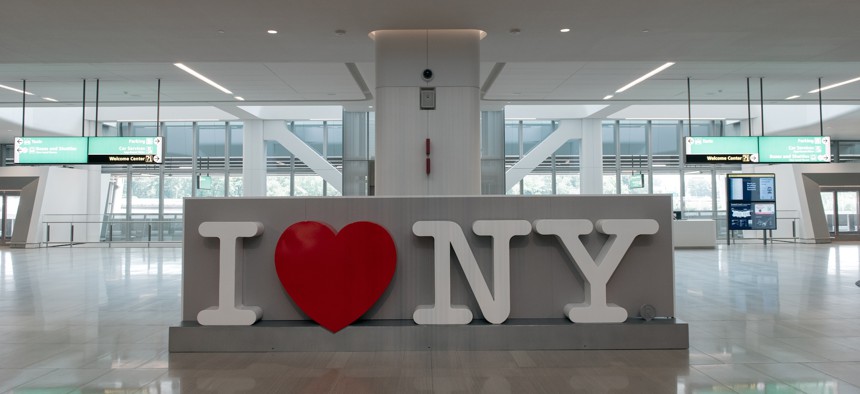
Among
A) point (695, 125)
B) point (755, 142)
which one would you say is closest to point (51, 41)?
point (755, 142)

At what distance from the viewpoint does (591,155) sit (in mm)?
18438

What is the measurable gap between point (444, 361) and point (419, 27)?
3.85 m

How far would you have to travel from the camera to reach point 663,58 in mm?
7836

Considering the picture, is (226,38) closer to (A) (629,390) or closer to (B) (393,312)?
(B) (393,312)

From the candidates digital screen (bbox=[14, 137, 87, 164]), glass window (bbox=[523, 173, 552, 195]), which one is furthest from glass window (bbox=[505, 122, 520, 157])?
digital screen (bbox=[14, 137, 87, 164])

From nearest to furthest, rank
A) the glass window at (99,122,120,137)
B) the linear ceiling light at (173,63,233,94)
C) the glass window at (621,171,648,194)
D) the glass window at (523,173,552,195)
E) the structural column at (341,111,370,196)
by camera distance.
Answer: the linear ceiling light at (173,63,233,94) → the structural column at (341,111,370,196) → the glass window at (621,171,648,194) → the glass window at (99,122,120,137) → the glass window at (523,173,552,195)

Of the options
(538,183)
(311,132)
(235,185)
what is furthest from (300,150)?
Result: (538,183)

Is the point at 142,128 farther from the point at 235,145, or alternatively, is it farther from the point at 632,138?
the point at 632,138

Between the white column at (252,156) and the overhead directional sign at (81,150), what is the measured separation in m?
6.77

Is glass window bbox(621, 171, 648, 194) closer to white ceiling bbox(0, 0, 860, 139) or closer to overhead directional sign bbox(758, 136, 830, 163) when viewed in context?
overhead directional sign bbox(758, 136, 830, 163)

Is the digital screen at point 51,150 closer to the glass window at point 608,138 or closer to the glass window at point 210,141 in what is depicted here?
the glass window at point 210,141

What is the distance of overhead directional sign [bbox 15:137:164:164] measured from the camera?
36.6 ft

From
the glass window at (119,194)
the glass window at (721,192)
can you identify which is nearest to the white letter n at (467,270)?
the glass window at (721,192)

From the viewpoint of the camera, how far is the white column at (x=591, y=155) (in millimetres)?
18281
